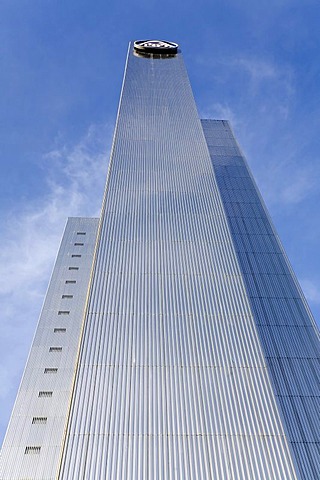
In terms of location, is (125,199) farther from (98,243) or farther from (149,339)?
(149,339)

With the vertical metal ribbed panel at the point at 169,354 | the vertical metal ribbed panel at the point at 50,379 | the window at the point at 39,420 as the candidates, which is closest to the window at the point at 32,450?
the vertical metal ribbed panel at the point at 50,379

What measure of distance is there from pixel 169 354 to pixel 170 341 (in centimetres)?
73

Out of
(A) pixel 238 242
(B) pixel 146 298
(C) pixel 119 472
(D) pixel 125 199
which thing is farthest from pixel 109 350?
(A) pixel 238 242

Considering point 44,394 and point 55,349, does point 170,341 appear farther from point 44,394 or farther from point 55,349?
point 55,349

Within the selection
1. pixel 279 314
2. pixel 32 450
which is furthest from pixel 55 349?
pixel 279 314

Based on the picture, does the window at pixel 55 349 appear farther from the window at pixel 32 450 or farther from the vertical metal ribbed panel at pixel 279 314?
the vertical metal ribbed panel at pixel 279 314

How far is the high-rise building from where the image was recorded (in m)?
13.5

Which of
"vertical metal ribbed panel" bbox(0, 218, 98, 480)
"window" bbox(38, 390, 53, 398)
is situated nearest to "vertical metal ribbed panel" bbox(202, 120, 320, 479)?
"vertical metal ribbed panel" bbox(0, 218, 98, 480)

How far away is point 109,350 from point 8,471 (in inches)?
612

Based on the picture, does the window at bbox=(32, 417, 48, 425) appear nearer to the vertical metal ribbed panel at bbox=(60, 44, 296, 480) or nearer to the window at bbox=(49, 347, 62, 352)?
the window at bbox=(49, 347, 62, 352)

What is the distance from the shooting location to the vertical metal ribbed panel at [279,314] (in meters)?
21.5

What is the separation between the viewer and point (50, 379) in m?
30.1

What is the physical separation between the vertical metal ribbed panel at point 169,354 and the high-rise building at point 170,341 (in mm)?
57

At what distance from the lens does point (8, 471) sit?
24.6m
